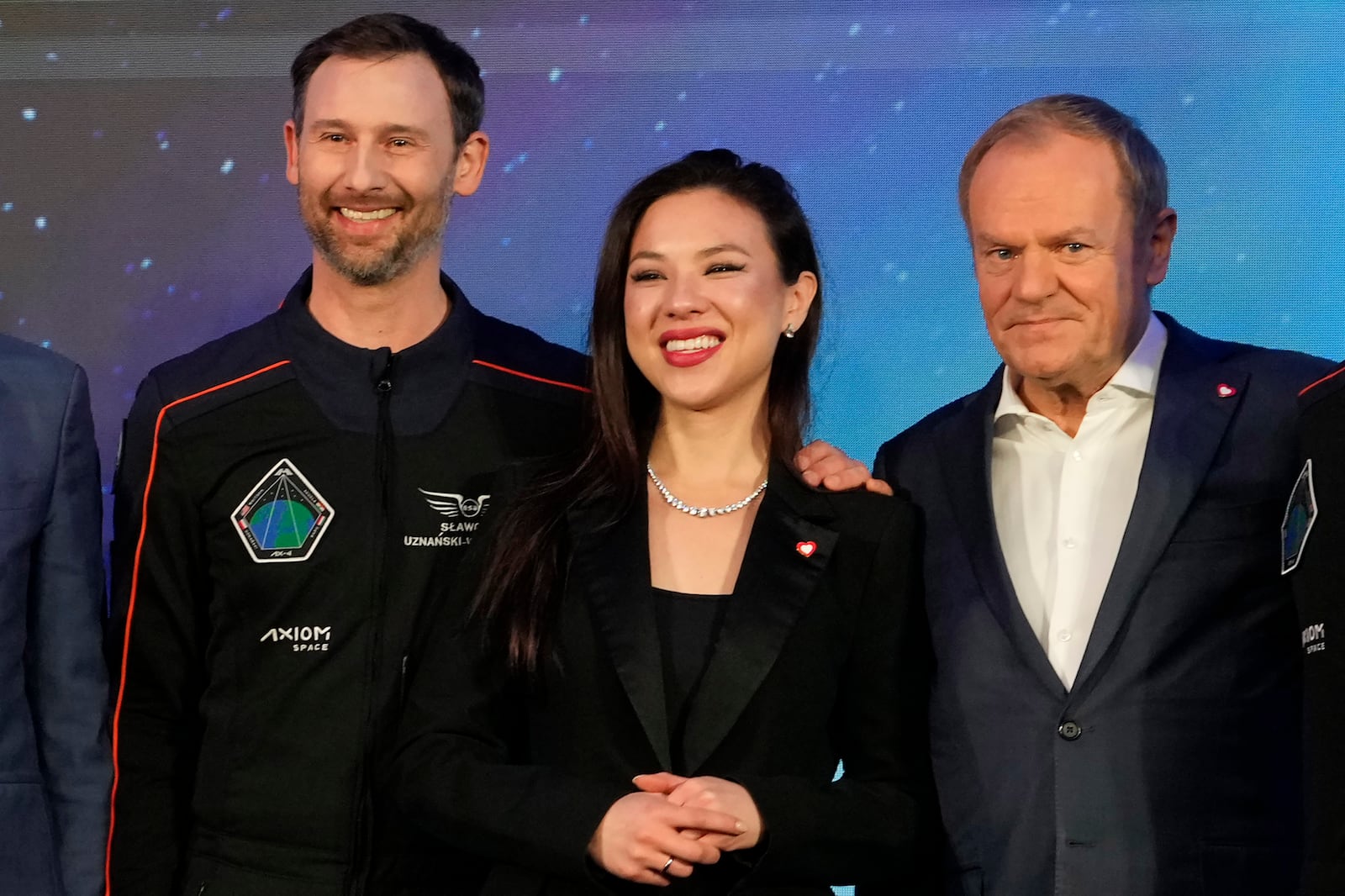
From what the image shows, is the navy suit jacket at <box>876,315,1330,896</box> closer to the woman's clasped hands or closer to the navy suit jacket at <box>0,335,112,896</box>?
the woman's clasped hands

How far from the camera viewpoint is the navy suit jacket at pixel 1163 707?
97.1 inches

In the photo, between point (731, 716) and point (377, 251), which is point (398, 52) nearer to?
point (377, 251)

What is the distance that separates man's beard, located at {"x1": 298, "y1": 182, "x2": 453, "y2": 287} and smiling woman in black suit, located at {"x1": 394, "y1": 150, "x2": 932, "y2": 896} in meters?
0.47

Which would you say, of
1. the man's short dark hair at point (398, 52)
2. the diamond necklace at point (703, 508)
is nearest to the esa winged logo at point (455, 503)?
the diamond necklace at point (703, 508)

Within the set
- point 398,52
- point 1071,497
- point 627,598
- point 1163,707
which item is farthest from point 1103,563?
point 398,52

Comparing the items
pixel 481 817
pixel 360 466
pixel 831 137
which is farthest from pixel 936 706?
pixel 831 137

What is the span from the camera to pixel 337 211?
305cm

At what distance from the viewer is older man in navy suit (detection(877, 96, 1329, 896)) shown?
2.47 metres

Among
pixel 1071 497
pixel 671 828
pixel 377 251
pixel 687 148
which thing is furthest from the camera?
pixel 687 148

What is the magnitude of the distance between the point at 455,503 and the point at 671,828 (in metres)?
0.90

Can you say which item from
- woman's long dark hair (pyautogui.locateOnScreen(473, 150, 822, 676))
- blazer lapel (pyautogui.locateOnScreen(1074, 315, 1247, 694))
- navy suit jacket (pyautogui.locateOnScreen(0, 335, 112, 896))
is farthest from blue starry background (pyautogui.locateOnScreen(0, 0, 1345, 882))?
navy suit jacket (pyautogui.locateOnScreen(0, 335, 112, 896))

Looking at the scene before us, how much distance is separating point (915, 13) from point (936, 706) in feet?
6.93

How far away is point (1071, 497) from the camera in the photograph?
265cm

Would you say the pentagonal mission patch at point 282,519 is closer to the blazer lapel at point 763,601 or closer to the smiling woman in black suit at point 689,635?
the smiling woman in black suit at point 689,635
